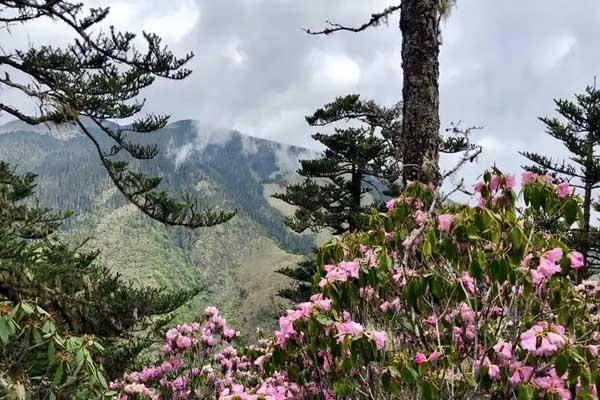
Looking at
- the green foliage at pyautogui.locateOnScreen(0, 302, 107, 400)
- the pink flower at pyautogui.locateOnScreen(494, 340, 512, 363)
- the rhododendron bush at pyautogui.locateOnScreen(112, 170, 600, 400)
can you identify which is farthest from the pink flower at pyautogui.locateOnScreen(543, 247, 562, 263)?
the green foliage at pyautogui.locateOnScreen(0, 302, 107, 400)

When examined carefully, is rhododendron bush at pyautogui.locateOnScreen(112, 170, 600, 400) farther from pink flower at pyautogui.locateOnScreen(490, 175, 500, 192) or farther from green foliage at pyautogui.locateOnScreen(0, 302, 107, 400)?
green foliage at pyautogui.locateOnScreen(0, 302, 107, 400)

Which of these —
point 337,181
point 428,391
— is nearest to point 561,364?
point 428,391

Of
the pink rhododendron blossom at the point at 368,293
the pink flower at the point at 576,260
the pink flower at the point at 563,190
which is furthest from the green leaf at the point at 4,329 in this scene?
the pink flower at the point at 563,190

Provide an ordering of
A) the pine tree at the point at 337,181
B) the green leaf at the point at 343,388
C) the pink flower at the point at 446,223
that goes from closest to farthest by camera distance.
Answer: the green leaf at the point at 343,388
the pink flower at the point at 446,223
the pine tree at the point at 337,181

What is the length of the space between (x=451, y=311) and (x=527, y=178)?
79 centimetres

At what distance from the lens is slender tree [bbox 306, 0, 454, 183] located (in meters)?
4.29

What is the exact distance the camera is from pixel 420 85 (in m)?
4.30

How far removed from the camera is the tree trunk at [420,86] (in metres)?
4.29

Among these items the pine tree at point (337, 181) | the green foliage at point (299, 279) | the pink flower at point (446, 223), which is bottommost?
the pink flower at point (446, 223)

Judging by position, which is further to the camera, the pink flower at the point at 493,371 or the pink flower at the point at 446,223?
the pink flower at the point at 446,223

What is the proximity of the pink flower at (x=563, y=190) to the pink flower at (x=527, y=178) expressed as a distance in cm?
11

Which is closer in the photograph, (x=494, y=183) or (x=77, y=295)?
(x=494, y=183)

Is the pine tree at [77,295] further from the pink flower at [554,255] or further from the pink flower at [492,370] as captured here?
the pink flower at [554,255]

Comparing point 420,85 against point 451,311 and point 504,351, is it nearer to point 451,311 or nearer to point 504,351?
point 451,311
